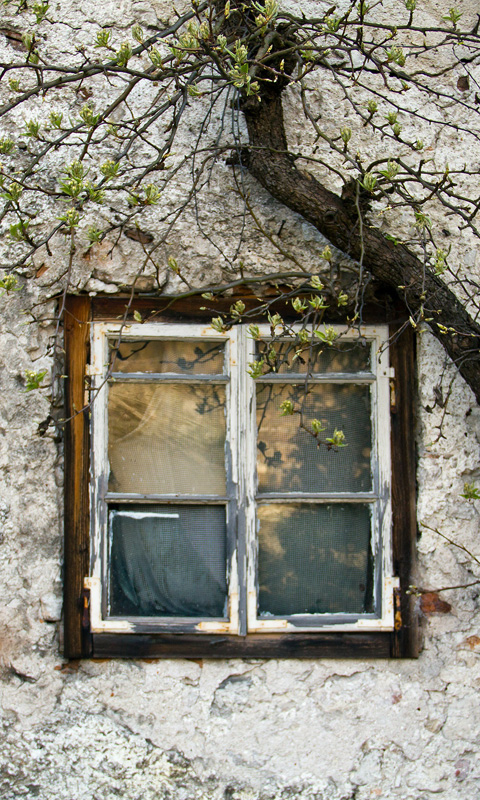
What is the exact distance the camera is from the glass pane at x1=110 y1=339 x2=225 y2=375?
224 cm

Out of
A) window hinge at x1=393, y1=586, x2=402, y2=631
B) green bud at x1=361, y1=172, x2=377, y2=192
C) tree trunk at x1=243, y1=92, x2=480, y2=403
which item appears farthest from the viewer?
window hinge at x1=393, y1=586, x2=402, y2=631

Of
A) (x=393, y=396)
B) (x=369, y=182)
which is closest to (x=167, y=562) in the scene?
(x=393, y=396)

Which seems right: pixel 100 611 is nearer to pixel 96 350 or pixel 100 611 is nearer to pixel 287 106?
pixel 96 350

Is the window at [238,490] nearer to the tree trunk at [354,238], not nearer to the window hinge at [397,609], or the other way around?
the window hinge at [397,609]

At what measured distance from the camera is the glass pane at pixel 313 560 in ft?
7.26

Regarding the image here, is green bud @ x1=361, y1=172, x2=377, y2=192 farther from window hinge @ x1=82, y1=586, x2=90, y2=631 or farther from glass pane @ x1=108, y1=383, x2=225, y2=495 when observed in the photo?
window hinge @ x1=82, y1=586, x2=90, y2=631

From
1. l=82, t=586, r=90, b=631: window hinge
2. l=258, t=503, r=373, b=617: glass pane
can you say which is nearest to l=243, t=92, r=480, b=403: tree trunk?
l=258, t=503, r=373, b=617: glass pane

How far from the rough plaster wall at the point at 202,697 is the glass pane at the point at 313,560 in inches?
7.3

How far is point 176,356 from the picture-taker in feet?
7.37

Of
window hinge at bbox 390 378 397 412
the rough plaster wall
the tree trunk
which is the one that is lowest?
the rough plaster wall

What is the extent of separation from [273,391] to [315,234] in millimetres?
564

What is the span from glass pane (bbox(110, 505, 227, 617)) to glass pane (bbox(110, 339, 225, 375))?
48 centimetres

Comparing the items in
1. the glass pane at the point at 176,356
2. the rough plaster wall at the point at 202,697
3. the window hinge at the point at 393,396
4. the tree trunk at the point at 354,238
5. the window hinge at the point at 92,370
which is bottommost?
the rough plaster wall at the point at 202,697

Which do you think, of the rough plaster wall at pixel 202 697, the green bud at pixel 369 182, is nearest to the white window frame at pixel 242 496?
the rough plaster wall at pixel 202 697
